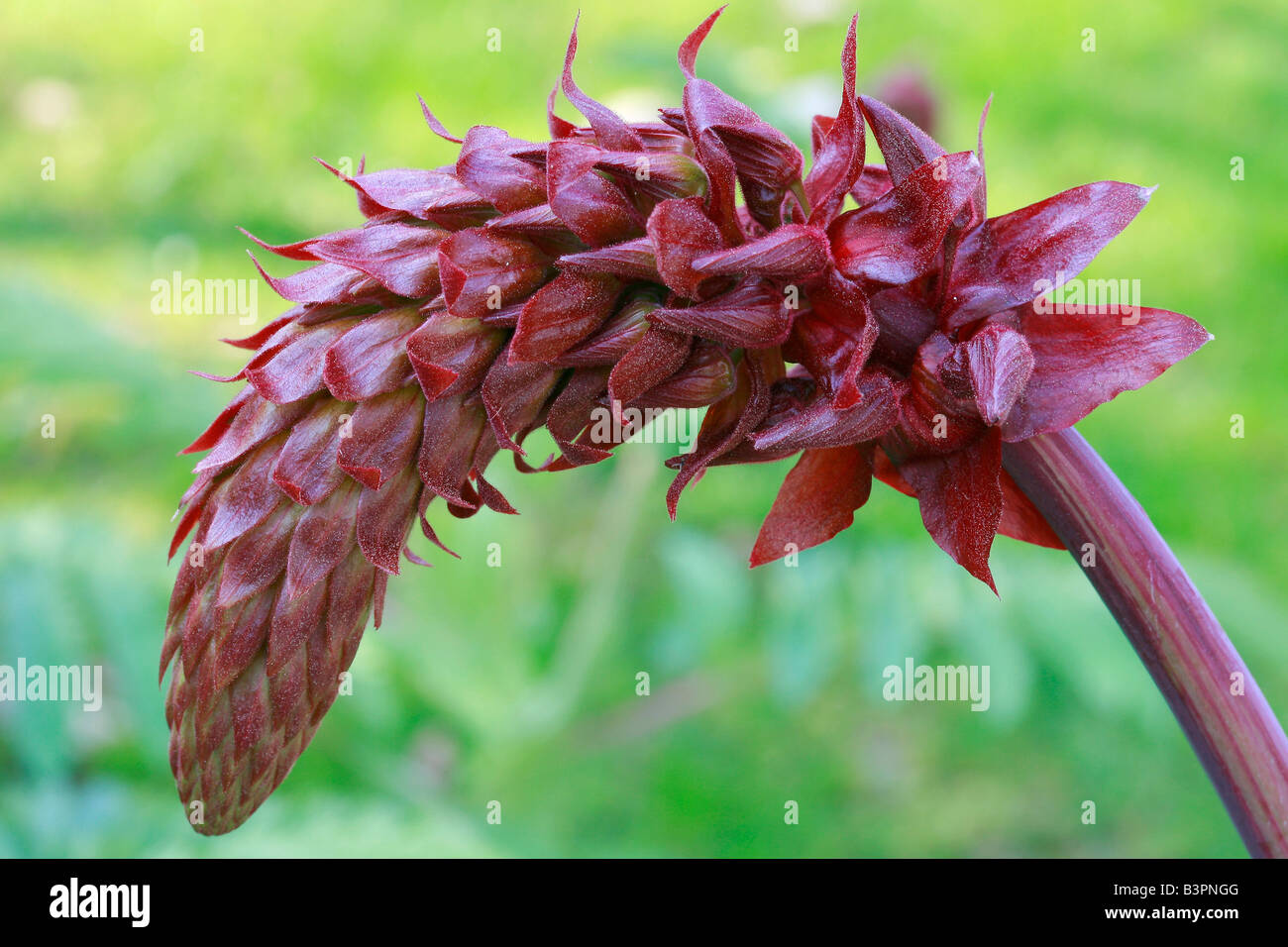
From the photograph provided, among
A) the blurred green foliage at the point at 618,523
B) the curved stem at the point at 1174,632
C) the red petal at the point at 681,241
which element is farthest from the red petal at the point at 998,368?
the blurred green foliage at the point at 618,523

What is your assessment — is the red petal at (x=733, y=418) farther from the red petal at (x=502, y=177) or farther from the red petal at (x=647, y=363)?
the red petal at (x=502, y=177)

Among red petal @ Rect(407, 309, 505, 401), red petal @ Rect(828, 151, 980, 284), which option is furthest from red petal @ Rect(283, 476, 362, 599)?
red petal @ Rect(828, 151, 980, 284)

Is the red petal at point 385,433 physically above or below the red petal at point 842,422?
above

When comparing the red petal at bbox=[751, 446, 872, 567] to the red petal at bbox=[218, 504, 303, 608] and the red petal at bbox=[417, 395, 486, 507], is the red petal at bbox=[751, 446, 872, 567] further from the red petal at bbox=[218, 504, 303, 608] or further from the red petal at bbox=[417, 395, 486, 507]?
the red petal at bbox=[218, 504, 303, 608]

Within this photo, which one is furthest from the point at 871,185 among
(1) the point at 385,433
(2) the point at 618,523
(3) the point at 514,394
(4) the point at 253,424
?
(2) the point at 618,523

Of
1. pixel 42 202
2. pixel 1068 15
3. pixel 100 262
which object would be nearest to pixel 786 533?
pixel 100 262

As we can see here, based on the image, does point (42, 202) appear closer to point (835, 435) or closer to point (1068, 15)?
point (1068, 15)
